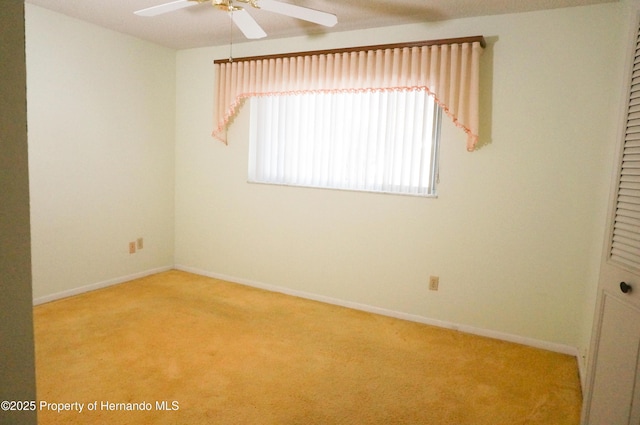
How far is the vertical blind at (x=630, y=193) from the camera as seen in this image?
5.14ft

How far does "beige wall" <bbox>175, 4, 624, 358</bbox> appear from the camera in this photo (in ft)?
8.68

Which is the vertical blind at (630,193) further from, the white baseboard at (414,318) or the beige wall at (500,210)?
the white baseboard at (414,318)

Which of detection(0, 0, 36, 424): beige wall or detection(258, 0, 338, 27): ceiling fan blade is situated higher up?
detection(258, 0, 338, 27): ceiling fan blade

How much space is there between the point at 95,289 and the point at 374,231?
2585mm

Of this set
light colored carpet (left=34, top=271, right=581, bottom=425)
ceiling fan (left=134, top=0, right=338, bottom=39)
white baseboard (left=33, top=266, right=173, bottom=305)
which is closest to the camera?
light colored carpet (left=34, top=271, right=581, bottom=425)

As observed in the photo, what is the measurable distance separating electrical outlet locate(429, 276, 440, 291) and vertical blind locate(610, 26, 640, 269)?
1546 mm

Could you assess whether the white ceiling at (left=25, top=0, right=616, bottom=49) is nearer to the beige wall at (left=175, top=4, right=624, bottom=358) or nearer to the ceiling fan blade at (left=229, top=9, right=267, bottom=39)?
the beige wall at (left=175, top=4, right=624, bottom=358)

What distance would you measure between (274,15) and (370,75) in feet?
2.80

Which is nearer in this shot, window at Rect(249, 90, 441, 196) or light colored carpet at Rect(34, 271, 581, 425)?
light colored carpet at Rect(34, 271, 581, 425)

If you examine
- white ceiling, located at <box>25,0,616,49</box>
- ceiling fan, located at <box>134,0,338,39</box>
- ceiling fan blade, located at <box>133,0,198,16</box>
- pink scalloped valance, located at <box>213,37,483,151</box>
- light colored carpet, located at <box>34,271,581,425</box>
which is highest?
white ceiling, located at <box>25,0,616,49</box>

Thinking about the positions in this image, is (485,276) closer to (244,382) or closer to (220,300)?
(244,382)

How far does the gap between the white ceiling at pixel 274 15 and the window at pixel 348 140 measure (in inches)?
20.9

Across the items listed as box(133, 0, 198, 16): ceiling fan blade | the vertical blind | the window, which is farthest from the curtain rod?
the vertical blind

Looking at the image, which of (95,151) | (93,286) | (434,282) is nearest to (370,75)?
(434,282)
